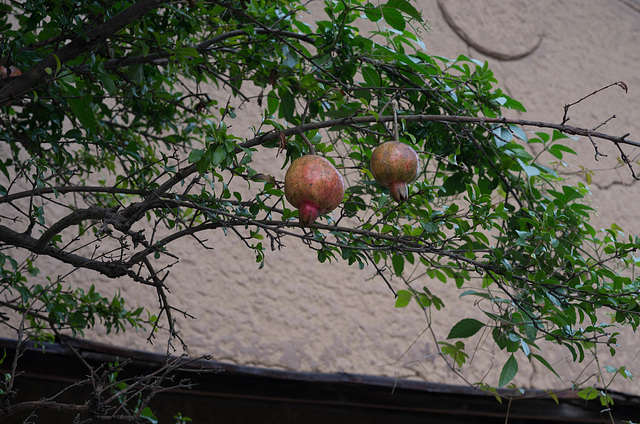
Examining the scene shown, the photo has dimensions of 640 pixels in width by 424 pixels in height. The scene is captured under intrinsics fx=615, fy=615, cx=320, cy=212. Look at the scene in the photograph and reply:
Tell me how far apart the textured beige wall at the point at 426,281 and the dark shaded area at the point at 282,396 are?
0.22 m

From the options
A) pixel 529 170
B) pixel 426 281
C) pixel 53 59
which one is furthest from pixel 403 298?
pixel 426 281

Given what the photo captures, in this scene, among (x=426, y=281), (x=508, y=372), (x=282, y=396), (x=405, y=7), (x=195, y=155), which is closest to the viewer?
(x=195, y=155)

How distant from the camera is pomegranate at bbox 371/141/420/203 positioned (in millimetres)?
640

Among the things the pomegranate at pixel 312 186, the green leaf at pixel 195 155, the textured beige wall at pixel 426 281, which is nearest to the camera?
the pomegranate at pixel 312 186

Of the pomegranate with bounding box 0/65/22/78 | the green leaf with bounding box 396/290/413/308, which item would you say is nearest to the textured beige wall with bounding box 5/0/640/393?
the green leaf with bounding box 396/290/413/308

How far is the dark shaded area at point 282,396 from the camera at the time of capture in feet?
4.51

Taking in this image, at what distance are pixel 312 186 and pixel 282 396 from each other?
1069mm

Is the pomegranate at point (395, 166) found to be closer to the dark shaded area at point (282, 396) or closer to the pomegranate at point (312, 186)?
the pomegranate at point (312, 186)

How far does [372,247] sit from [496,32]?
7.89ft

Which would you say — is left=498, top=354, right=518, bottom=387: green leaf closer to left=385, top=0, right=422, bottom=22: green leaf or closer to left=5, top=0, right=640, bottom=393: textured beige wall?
left=385, top=0, right=422, bottom=22: green leaf

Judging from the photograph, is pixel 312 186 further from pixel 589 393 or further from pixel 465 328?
pixel 589 393

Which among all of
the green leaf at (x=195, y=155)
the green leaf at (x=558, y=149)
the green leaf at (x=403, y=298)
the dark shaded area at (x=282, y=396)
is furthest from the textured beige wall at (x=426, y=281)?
the green leaf at (x=195, y=155)

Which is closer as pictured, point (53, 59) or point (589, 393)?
point (53, 59)

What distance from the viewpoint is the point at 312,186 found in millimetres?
613
